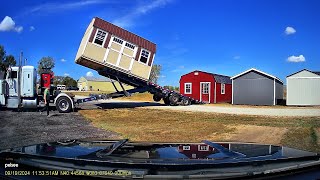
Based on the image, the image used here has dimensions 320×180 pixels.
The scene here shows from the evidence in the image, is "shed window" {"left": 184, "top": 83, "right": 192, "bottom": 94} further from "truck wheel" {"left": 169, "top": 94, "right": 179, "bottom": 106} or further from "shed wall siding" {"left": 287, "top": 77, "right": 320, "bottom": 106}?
"shed wall siding" {"left": 287, "top": 77, "right": 320, "bottom": 106}

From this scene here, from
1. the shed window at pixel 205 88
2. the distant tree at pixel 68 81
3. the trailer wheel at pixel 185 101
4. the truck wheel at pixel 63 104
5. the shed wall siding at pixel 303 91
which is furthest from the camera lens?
the distant tree at pixel 68 81

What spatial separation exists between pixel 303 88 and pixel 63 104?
23.7m

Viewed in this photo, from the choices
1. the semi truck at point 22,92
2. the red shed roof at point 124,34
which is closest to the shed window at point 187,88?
the red shed roof at point 124,34

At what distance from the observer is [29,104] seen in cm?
2227

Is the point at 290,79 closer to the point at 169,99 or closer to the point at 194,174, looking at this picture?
the point at 169,99

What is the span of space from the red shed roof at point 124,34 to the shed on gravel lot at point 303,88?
15.8 m

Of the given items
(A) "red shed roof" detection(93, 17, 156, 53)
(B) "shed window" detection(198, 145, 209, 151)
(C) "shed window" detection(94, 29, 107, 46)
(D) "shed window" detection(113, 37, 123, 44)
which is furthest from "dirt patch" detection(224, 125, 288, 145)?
(A) "red shed roof" detection(93, 17, 156, 53)

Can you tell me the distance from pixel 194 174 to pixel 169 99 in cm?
2856

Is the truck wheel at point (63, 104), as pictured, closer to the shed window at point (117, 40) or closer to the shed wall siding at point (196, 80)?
the shed window at point (117, 40)

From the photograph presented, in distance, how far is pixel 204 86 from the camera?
39094 millimetres

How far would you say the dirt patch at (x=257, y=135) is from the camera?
1079 centimetres

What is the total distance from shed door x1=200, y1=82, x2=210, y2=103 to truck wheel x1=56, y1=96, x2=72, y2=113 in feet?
64.8

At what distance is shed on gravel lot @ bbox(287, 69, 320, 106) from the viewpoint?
3425cm

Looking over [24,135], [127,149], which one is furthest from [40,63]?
[127,149]
